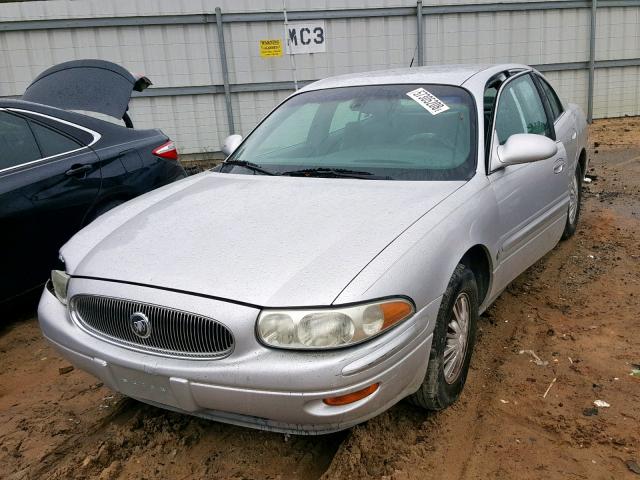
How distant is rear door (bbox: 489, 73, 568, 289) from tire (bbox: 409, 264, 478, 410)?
1.43 ft

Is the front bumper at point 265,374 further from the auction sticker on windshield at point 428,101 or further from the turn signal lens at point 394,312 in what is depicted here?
the auction sticker on windshield at point 428,101

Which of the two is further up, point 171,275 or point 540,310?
point 171,275

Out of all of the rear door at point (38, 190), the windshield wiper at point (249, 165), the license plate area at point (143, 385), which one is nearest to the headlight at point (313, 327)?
the license plate area at point (143, 385)

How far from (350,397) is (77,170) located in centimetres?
290

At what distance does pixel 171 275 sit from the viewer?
2266 millimetres

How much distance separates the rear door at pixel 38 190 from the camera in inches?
146

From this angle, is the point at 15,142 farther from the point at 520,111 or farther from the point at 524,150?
the point at 520,111

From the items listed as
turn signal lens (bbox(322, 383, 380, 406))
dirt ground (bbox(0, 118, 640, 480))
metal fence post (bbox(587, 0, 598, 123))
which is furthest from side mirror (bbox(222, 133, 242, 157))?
metal fence post (bbox(587, 0, 598, 123))

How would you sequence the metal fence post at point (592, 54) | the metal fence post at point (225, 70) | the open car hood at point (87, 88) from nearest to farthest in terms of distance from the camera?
1. the open car hood at point (87, 88)
2. the metal fence post at point (225, 70)
3. the metal fence post at point (592, 54)

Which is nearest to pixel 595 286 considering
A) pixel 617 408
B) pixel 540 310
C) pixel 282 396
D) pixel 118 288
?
pixel 540 310

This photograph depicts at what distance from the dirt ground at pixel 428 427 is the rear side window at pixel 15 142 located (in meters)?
1.20

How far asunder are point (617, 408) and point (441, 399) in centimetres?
87

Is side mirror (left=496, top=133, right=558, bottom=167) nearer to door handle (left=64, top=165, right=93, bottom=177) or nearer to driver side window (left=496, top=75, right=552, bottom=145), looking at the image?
driver side window (left=496, top=75, right=552, bottom=145)

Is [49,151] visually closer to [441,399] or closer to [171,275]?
[171,275]
